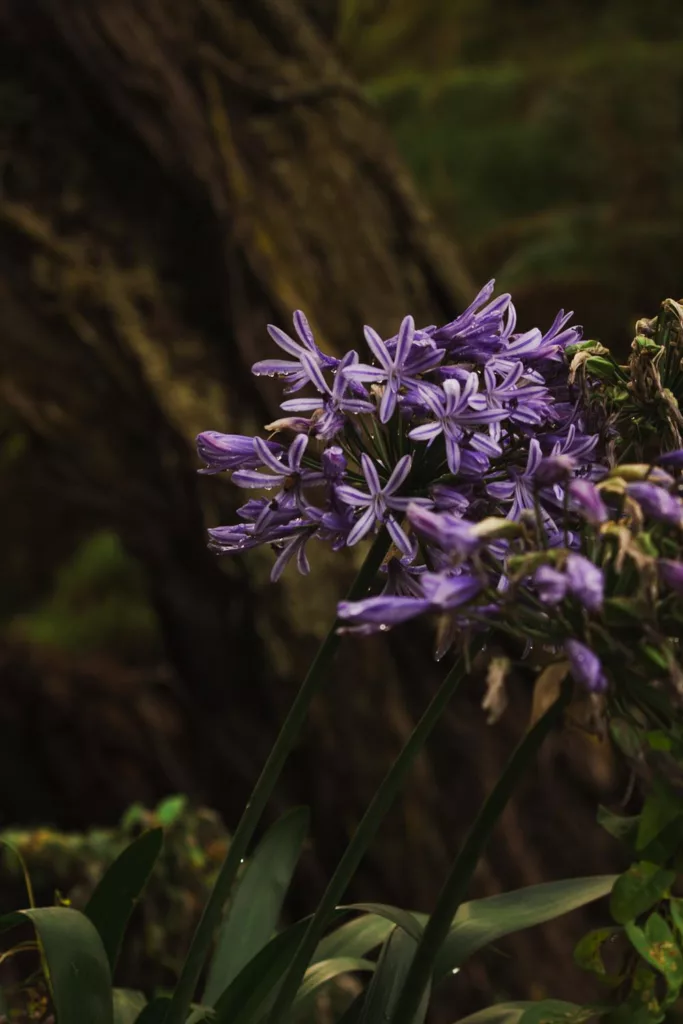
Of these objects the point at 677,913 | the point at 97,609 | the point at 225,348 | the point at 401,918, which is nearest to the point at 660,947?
the point at 677,913

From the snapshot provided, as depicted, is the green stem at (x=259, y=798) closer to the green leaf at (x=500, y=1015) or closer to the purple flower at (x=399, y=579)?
the purple flower at (x=399, y=579)

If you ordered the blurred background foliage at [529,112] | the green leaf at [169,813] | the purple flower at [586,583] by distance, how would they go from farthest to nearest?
the blurred background foliage at [529,112]
the green leaf at [169,813]
the purple flower at [586,583]

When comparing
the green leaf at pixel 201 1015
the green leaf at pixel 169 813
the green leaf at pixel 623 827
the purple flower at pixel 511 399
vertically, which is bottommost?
the green leaf at pixel 169 813

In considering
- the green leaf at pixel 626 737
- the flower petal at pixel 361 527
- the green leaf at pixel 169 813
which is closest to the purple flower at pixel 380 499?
the flower petal at pixel 361 527

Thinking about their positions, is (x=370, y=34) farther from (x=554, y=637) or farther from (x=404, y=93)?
(x=554, y=637)

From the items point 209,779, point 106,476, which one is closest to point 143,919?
point 209,779

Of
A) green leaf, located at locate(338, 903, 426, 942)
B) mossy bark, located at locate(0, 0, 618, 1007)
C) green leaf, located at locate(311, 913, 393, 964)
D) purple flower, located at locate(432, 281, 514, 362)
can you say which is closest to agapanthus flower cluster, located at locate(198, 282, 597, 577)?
purple flower, located at locate(432, 281, 514, 362)
